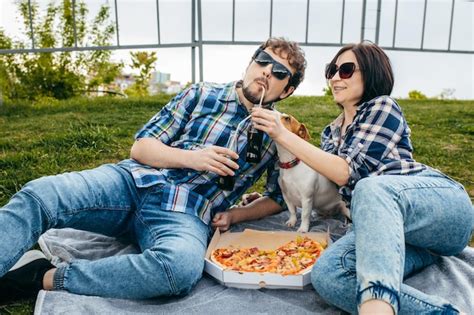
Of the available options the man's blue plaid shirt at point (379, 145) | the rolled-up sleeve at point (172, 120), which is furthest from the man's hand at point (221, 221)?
the man's blue plaid shirt at point (379, 145)

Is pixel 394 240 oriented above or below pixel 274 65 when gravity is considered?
below

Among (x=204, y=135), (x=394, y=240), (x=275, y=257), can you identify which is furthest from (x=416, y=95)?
(x=394, y=240)

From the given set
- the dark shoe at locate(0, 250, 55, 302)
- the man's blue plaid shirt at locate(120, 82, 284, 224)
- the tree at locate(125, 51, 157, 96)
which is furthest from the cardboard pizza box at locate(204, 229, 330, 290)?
the tree at locate(125, 51, 157, 96)

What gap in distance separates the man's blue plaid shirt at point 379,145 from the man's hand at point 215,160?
0.51m

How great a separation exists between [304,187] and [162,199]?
711mm

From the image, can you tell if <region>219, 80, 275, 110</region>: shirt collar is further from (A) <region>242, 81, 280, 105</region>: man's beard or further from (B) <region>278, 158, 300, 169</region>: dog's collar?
(B) <region>278, 158, 300, 169</region>: dog's collar

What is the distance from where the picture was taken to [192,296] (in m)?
2.38

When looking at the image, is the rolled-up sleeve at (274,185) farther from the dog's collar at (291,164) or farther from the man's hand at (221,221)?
the man's hand at (221,221)

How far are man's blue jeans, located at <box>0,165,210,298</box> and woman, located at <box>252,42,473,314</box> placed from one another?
0.55 meters

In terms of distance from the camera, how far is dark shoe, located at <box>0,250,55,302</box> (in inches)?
91.8

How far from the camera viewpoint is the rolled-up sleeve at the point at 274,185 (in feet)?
9.81

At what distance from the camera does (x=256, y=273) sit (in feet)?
7.77

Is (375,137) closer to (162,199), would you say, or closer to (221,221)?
(221,221)

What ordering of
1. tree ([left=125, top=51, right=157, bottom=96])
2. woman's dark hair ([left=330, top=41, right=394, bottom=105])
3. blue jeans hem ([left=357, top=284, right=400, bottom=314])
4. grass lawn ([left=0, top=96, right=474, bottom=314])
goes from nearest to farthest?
blue jeans hem ([left=357, top=284, right=400, bottom=314]), woman's dark hair ([left=330, top=41, right=394, bottom=105]), grass lawn ([left=0, top=96, right=474, bottom=314]), tree ([left=125, top=51, right=157, bottom=96])
